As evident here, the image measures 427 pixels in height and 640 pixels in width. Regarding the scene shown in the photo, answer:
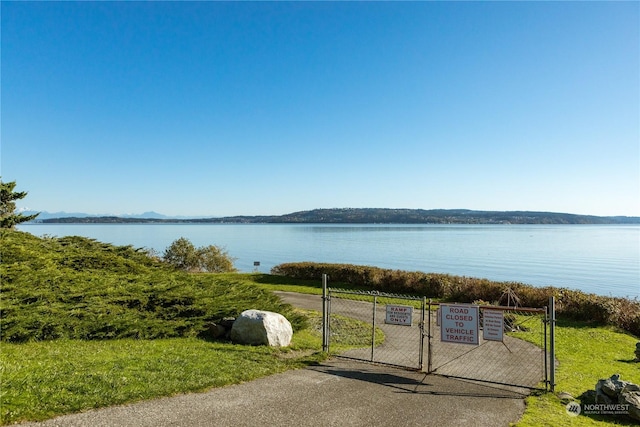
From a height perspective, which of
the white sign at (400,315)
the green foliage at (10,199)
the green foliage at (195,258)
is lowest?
the green foliage at (195,258)

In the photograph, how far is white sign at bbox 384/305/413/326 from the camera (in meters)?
10.3

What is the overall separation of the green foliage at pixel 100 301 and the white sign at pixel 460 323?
5.64m

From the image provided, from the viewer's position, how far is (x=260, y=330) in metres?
11.3

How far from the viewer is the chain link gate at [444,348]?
9.70 metres

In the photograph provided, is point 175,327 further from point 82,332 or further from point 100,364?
point 100,364

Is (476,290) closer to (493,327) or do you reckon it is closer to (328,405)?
(493,327)

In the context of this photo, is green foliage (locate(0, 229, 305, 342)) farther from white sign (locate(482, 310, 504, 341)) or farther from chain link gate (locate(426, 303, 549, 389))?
white sign (locate(482, 310, 504, 341))

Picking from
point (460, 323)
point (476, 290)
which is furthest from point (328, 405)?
point (476, 290)

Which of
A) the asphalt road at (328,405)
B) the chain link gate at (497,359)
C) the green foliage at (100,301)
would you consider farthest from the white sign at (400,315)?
the green foliage at (100,301)

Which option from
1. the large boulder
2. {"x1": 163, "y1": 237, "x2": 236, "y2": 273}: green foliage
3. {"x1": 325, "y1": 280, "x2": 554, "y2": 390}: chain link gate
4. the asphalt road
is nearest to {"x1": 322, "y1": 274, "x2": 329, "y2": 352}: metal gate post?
{"x1": 325, "y1": 280, "x2": 554, "y2": 390}: chain link gate

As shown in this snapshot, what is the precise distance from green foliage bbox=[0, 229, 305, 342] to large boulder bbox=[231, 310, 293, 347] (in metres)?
1.10

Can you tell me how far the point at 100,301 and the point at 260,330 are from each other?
14.1 ft

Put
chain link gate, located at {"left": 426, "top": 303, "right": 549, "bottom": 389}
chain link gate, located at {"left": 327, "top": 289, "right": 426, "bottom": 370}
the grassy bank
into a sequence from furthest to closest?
chain link gate, located at {"left": 327, "top": 289, "right": 426, "bottom": 370}, chain link gate, located at {"left": 426, "top": 303, "right": 549, "bottom": 389}, the grassy bank

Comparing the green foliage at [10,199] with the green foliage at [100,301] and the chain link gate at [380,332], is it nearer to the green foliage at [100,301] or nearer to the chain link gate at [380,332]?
the green foliage at [100,301]
